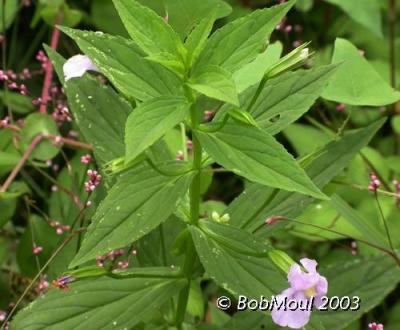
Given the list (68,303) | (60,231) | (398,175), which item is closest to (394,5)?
(398,175)

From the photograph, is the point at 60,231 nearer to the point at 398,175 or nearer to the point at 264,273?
the point at 264,273

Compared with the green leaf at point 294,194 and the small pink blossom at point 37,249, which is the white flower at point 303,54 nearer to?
the green leaf at point 294,194

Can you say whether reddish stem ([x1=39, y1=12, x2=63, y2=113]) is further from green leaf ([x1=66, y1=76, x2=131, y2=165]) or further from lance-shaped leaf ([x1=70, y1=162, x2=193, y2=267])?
lance-shaped leaf ([x1=70, y1=162, x2=193, y2=267])

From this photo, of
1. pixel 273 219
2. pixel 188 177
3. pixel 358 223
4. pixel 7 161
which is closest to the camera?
pixel 188 177

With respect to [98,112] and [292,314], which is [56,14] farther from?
[292,314]

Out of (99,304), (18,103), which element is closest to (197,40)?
(99,304)

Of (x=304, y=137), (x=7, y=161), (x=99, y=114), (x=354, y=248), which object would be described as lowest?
(x=354, y=248)

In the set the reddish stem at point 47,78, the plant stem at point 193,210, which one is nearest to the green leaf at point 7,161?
the reddish stem at point 47,78
